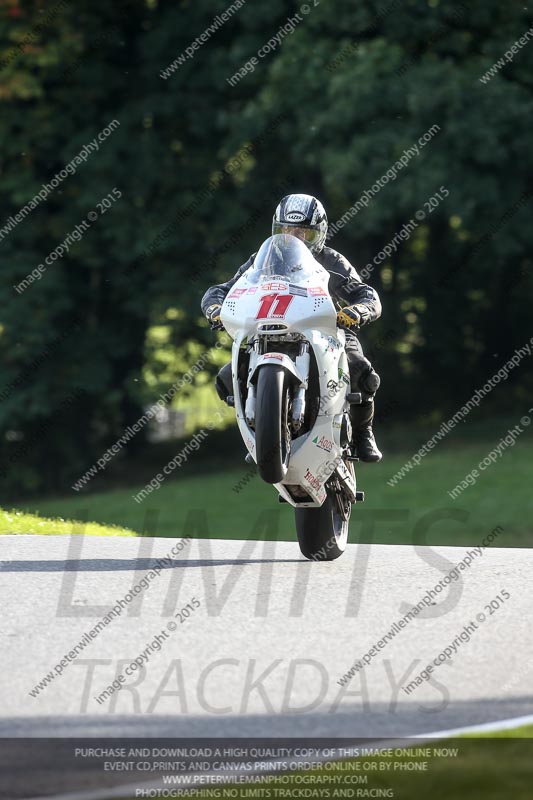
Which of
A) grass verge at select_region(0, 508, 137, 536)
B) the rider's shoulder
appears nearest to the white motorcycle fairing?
the rider's shoulder

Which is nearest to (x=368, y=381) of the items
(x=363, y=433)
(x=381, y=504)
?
(x=363, y=433)

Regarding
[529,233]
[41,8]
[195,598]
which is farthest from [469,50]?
[195,598]

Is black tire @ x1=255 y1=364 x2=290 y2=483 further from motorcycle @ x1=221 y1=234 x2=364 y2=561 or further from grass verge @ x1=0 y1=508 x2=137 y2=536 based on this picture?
grass verge @ x1=0 y1=508 x2=137 y2=536

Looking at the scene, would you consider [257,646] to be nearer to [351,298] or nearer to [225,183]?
Answer: [351,298]

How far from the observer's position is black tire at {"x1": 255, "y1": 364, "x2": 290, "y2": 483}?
7137mm

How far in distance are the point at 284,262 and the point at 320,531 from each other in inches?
68.5

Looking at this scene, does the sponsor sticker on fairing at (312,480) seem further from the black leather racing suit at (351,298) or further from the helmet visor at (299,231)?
the helmet visor at (299,231)

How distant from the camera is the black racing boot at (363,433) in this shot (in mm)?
8391

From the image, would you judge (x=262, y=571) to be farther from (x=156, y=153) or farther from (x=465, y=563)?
(x=156, y=153)

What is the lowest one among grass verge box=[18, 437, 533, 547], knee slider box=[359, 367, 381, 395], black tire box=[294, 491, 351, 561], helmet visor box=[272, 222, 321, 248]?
grass verge box=[18, 437, 533, 547]

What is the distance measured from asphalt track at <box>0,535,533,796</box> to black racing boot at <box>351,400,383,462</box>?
0.70 metres

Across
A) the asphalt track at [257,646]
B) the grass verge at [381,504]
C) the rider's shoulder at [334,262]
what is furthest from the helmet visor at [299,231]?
the grass verge at [381,504]

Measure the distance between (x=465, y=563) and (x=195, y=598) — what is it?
85.7 inches

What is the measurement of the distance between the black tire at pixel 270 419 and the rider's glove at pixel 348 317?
710 millimetres
